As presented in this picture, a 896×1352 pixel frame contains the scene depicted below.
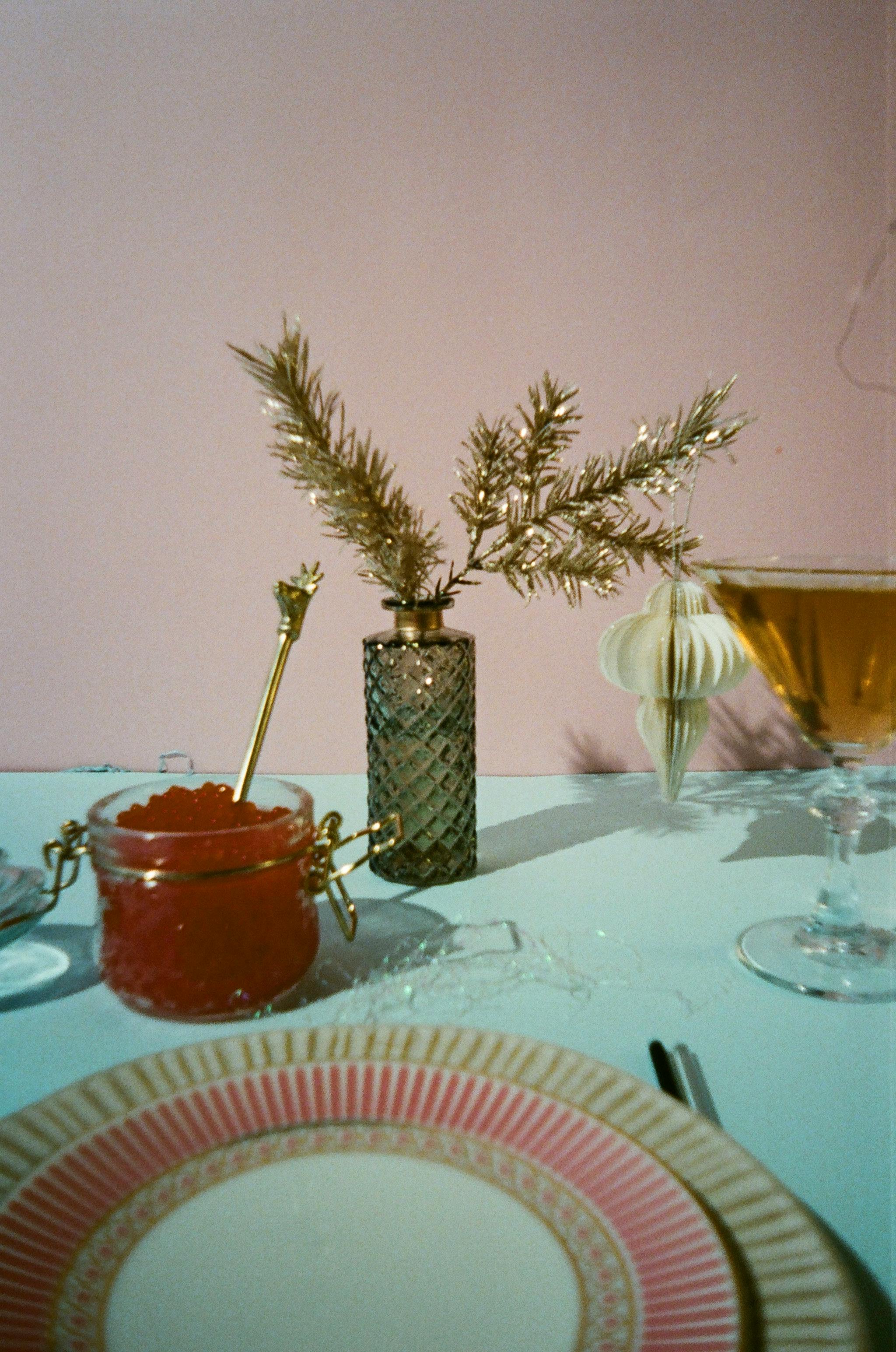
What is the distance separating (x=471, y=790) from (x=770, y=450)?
51 centimetres

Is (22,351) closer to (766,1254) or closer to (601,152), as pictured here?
(601,152)

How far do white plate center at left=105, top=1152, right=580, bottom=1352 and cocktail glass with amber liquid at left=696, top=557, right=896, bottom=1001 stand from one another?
0.28 metres

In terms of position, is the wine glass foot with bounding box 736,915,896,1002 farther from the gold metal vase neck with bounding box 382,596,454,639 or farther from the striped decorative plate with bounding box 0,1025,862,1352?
the gold metal vase neck with bounding box 382,596,454,639

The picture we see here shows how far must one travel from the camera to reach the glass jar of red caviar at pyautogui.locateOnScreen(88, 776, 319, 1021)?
538 mm

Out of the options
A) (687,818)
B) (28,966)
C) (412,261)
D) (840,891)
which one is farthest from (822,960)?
(412,261)

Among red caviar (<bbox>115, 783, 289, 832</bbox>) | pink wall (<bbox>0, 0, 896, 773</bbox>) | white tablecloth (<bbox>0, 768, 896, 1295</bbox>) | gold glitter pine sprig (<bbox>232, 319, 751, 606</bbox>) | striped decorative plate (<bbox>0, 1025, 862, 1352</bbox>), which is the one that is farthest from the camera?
pink wall (<bbox>0, 0, 896, 773</bbox>)

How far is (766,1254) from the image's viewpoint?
346 mm

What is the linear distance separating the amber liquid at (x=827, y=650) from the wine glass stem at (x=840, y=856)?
35 millimetres

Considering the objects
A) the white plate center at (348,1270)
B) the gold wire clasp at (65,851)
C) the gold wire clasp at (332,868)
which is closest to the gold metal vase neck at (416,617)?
the gold wire clasp at (332,868)

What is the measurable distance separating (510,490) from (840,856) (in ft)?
1.22

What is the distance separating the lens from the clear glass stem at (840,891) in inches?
24.3

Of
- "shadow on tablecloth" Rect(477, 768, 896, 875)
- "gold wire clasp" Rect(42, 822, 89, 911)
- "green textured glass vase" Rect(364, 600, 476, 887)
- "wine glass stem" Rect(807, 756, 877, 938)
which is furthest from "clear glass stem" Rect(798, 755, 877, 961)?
"gold wire clasp" Rect(42, 822, 89, 911)

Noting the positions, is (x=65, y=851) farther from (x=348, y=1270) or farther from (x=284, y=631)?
(x=348, y=1270)

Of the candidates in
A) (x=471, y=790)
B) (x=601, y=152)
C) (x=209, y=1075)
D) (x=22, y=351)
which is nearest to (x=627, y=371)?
(x=601, y=152)
